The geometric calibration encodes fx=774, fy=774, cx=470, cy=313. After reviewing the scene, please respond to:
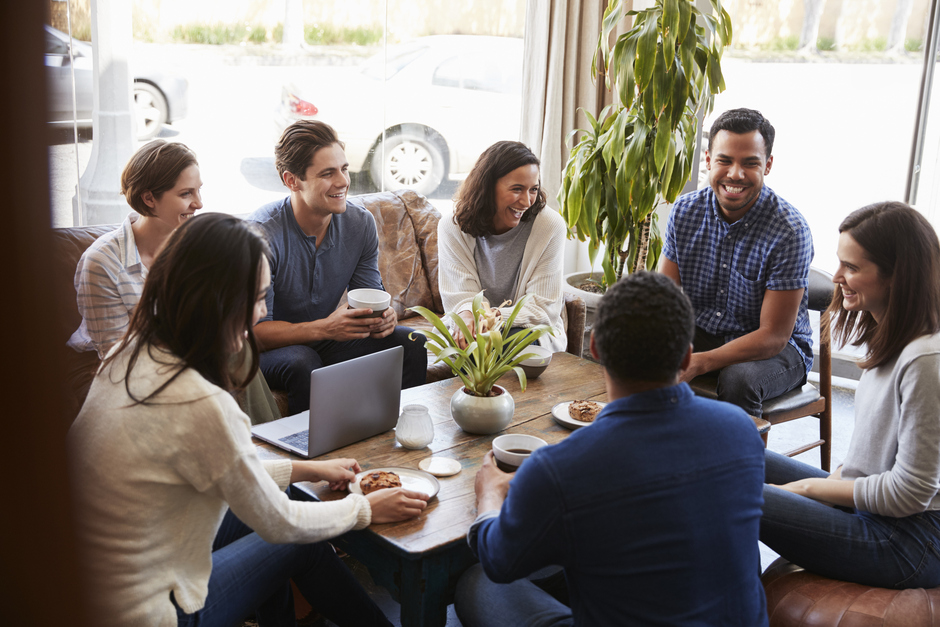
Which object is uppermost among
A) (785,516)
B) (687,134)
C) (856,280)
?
(687,134)

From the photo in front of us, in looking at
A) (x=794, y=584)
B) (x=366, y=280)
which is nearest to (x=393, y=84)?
(x=366, y=280)

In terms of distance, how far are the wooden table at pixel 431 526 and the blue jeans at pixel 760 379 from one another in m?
0.67

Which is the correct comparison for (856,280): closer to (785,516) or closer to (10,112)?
(785,516)

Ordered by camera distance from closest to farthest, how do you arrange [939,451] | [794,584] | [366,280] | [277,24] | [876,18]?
[939,451] < [794,584] < [366,280] < [277,24] < [876,18]

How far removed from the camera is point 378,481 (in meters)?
1.61

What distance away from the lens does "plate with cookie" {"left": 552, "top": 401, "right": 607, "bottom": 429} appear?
6.56 feet

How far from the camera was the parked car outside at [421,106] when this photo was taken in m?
3.79

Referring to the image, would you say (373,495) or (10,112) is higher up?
(10,112)

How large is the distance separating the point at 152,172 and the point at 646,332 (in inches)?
63.9

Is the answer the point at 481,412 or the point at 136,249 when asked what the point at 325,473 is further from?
the point at 136,249

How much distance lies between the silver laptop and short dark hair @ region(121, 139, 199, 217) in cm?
78

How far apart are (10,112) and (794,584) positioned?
171 centimetres

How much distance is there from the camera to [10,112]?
18 centimetres

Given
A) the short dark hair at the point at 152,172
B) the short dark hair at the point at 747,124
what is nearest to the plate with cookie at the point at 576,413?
the short dark hair at the point at 747,124
